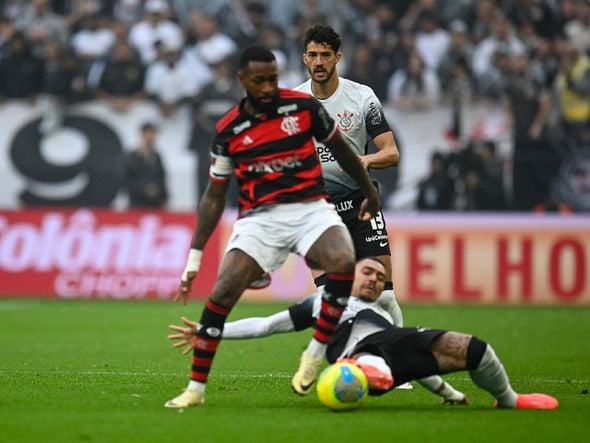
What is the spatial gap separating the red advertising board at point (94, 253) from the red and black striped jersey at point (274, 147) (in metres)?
13.3

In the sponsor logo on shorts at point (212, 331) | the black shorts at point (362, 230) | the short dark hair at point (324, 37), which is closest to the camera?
the sponsor logo on shorts at point (212, 331)

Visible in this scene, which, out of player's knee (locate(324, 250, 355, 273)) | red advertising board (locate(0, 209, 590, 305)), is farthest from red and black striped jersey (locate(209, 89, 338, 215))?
red advertising board (locate(0, 209, 590, 305))

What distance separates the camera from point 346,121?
34.6ft

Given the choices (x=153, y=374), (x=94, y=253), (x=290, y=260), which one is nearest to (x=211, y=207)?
(x=153, y=374)

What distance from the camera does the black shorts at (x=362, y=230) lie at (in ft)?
34.5

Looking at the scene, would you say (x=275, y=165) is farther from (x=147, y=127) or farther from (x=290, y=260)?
(x=147, y=127)

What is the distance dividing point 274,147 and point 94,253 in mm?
13887

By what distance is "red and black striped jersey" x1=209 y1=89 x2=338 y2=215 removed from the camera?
8672 mm

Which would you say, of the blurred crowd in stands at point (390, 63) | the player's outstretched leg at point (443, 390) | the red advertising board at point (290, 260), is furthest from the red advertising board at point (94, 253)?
the player's outstretched leg at point (443, 390)

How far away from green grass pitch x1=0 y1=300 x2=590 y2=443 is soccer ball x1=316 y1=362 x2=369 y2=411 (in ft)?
0.35

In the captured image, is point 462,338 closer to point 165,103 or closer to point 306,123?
point 306,123

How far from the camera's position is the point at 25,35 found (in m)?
24.7

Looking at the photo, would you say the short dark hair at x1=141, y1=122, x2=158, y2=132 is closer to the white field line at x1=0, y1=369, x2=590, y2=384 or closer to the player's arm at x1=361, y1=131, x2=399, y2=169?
the white field line at x1=0, y1=369, x2=590, y2=384

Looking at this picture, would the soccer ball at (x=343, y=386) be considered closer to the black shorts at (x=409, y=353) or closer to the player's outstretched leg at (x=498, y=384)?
the black shorts at (x=409, y=353)
